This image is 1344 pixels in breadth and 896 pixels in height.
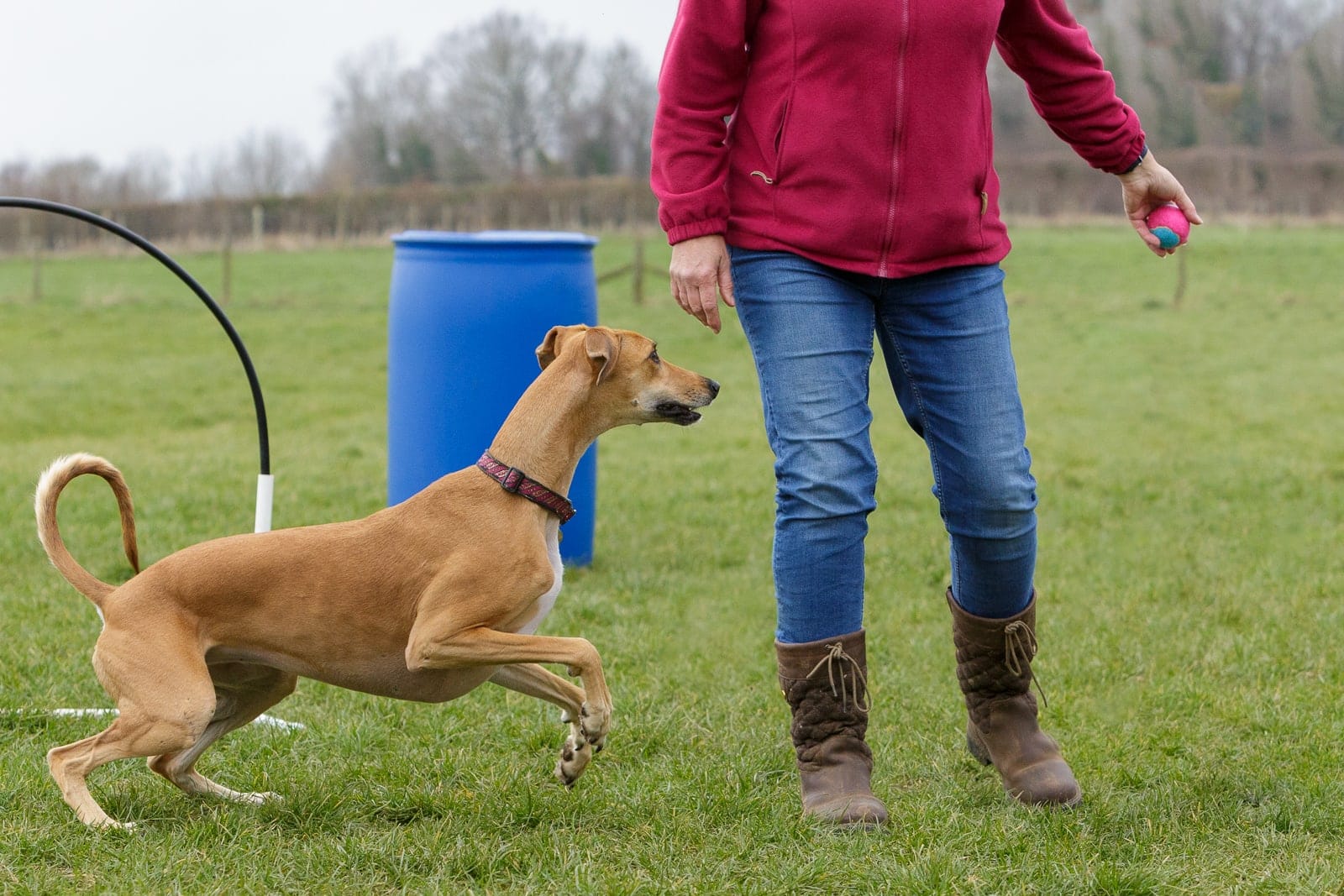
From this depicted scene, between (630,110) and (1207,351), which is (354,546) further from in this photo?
(630,110)

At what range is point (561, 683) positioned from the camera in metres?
3.84

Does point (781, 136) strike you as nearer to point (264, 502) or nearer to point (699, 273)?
point (699, 273)

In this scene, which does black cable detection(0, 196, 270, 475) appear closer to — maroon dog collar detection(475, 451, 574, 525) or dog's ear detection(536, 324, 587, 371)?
dog's ear detection(536, 324, 587, 371)

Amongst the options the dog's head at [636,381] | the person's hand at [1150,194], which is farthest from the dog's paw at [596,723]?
the person's hand at [1150,194]

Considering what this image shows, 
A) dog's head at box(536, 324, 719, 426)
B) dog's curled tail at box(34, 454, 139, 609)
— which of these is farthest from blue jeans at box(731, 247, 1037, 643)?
dog's curled tail at box(34, 454, 139, 609)

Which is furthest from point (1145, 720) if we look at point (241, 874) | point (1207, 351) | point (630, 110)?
point (630, 110)

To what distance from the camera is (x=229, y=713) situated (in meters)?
3.90

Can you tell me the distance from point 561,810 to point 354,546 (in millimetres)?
Answer: 888

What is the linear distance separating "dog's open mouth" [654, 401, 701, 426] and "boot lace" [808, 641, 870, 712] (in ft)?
2.59

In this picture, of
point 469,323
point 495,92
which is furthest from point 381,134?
point 469,323

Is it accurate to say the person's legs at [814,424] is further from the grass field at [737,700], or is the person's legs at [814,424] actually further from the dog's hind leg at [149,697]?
the dog's hind leg at [149,697]

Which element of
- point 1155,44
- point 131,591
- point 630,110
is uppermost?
point 1155,44

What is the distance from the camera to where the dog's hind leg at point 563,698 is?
12.1 ft

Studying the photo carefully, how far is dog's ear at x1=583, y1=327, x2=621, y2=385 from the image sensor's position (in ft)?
12.6
